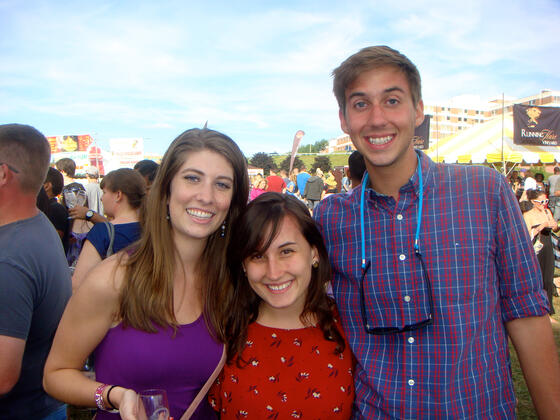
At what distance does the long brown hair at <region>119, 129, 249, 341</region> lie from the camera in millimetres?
1928

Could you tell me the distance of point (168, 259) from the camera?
209 centimetres

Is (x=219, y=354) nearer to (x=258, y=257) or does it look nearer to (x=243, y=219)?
(x=258, y=257)

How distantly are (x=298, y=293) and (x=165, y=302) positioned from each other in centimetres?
67

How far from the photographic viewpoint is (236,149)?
2.18 meters

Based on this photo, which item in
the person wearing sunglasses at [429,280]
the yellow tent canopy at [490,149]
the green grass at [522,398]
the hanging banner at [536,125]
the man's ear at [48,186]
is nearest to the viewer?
the person wearing sunglasses at [429,280]

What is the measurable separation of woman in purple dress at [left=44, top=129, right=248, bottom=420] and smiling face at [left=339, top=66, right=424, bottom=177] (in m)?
0.68

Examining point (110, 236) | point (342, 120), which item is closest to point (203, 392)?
point (342, 120)

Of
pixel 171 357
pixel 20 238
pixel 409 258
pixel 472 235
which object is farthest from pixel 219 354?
pixel 472 235

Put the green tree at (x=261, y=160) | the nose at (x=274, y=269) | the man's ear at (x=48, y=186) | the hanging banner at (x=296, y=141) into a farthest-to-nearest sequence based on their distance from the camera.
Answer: the green tree at (x=261, y=160) → the hanging banner at (x=296, y=141) → the man's ear at (x=48, y=186) → the nose at (x=274, y=269)

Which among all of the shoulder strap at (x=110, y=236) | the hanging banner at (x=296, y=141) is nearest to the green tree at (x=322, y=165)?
the hanging banner at (x=296, y=141)

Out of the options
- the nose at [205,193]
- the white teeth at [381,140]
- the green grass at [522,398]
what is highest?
the white teeth at [381,140]

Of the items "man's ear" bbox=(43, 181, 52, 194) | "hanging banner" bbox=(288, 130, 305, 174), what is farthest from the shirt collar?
"hanging banner" bbox=(288, 130, 305, 174)

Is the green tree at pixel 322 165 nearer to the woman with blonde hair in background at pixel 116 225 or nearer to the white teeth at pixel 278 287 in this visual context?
the woman with blonde hair in background at pixel 116 225

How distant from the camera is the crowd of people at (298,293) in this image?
1767mm
